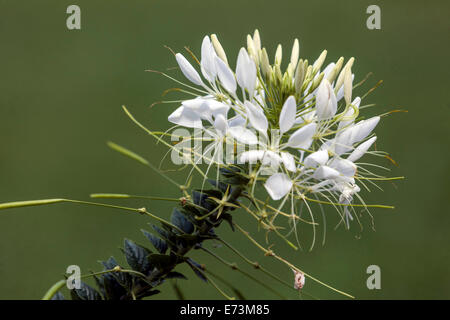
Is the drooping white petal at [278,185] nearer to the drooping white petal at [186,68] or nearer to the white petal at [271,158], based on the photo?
the white petal at [271,158]

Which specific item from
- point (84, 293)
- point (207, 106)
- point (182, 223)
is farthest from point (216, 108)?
point (84, 293)

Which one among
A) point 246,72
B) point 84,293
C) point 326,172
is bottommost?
point 84,293

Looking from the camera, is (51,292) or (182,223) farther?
(182,223)

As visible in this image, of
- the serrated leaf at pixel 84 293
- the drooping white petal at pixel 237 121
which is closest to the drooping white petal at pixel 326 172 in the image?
the drooping white petal at pixel 237 121

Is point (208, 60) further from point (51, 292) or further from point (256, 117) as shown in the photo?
point (51, 292)

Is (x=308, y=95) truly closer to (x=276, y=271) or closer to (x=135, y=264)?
(x=135, y=264)

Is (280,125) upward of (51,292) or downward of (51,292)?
upward

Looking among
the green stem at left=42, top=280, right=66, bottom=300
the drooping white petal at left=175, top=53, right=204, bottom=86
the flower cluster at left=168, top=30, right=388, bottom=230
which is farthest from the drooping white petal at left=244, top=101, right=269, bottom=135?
the green stem at left=42, top=280, right=66, bottom=300
